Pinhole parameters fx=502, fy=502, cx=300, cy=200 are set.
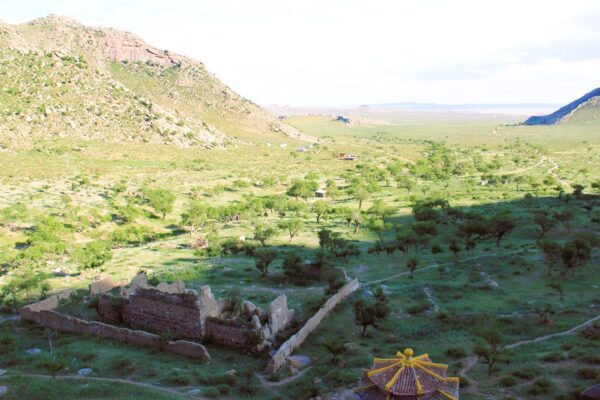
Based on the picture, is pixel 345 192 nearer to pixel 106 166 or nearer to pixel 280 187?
pixel 280 187

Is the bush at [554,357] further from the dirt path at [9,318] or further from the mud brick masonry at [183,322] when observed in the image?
the dirt path at [9,318]

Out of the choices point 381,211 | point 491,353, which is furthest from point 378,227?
point 491,353

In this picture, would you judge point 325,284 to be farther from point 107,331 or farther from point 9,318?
point 9,318

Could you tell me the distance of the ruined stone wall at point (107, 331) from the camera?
87.8ft

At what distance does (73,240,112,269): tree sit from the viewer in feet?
146

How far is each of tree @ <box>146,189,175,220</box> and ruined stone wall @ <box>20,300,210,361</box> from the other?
34.1 meters

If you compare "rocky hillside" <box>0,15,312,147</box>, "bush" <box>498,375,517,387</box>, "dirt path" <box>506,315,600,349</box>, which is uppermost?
"rocky hillside" <box>0,15,312,147</box>

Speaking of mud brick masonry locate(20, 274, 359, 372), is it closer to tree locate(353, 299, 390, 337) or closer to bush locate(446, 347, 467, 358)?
tree locate(353, 299, 390, 337)

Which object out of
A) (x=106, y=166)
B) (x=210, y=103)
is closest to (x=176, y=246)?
(x=106, y=166)

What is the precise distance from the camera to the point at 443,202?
2616 inches

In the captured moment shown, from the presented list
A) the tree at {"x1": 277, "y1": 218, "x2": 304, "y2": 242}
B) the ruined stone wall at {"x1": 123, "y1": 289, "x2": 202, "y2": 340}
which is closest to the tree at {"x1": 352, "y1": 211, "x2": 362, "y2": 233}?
the tree at {"x1": 277, "y1": 218, "x2": 304, "y2": 242}

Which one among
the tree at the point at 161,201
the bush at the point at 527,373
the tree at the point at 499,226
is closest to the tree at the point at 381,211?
the tree at the point at 499,226

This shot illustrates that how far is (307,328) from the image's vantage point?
29578 mm

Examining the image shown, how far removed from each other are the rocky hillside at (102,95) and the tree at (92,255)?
70.6 metres
